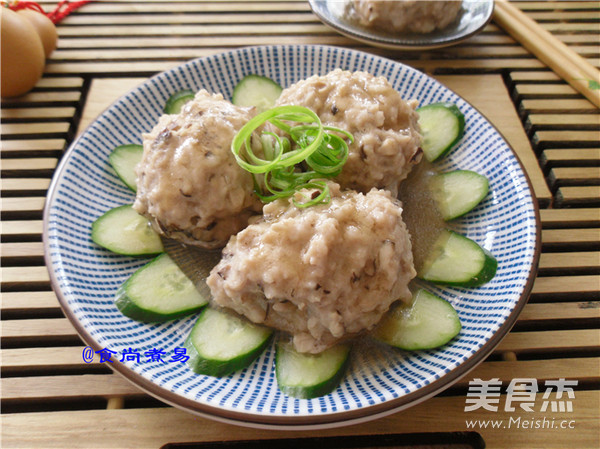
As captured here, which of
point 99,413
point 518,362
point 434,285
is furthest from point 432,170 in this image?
point 99,413

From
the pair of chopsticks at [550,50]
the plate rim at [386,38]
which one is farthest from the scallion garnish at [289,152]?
the pair of chopsticks at [550,50]

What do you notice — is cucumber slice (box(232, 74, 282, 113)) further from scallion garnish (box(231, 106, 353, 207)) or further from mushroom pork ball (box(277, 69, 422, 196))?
scallion garnish (box(231, 106, 353, 207))

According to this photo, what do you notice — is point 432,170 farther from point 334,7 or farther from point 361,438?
point 334,7

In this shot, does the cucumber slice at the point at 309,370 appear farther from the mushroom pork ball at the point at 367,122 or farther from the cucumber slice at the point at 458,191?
the cucumber slice at the point at 458,191

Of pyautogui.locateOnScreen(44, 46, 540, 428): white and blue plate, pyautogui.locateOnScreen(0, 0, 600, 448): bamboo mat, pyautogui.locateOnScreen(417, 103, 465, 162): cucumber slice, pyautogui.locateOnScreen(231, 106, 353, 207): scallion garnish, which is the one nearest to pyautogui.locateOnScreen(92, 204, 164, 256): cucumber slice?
pyautogui.locateOnScreen(44, 46, 540, 428): white and blue plate

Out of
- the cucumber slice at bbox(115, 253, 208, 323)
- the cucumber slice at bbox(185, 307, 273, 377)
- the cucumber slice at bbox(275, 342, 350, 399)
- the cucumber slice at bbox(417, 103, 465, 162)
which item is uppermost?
the cucumber slice at bbox(417, 103, 465, 162)

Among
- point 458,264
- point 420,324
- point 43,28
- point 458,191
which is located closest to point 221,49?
point 43,28
